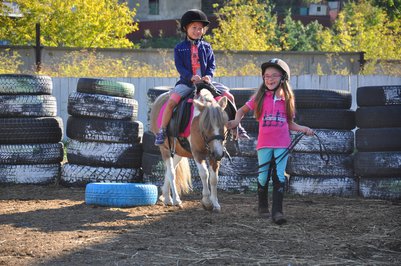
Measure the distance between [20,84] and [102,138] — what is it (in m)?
1.54

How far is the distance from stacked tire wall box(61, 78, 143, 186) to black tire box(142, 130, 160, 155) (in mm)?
145

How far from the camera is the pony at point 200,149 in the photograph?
28.4ft

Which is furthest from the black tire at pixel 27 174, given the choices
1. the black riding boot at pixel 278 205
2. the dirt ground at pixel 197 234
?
the black riding boot at pixel 278 205

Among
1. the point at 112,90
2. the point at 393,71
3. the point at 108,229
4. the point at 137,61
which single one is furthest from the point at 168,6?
the point at 108,229

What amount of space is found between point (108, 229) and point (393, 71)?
1447cm

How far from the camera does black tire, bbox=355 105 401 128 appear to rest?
10.5m

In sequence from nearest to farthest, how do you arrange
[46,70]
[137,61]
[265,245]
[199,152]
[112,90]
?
[265,245] < [199,152] < [112,90] < [46,70] < [137,61]

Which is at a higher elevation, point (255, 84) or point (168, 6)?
point (168, 6)

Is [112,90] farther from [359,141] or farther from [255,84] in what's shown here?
[255,84]

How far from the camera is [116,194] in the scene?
366 inches

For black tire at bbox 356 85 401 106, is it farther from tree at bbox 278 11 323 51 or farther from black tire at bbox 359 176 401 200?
tree at bbox 278 11 323 51

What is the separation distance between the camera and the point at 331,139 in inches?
419

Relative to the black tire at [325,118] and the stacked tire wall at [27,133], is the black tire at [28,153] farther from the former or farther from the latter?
the black tire at [325,118]

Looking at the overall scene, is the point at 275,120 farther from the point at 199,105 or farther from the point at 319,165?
the point at 319,165
